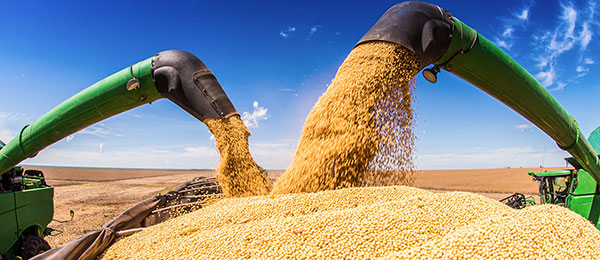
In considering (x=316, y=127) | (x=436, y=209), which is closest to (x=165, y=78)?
(x=316, y=127)

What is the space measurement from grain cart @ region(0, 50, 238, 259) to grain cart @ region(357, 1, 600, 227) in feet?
5.85

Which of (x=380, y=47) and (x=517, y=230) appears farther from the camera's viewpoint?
(x=380, y=47)

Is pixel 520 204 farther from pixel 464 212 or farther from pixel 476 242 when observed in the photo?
pixel 476 242

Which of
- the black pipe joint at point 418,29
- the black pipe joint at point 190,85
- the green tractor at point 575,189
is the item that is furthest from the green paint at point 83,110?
the green tractor at point 575,189

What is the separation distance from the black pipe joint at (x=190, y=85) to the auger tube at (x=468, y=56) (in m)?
1.58

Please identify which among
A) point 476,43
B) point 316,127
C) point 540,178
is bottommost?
point 540,178

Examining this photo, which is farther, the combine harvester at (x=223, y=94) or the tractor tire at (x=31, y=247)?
the tractor tire at (x=31, y=247)

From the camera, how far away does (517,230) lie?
1.61 metres

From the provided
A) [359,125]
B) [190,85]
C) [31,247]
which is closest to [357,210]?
[359,125]

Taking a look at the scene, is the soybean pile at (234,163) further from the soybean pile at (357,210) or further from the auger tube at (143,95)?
the auger tube at (143,95)

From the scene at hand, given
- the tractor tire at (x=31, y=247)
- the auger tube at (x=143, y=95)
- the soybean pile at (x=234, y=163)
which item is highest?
the auger tube at (x=143, y=95)

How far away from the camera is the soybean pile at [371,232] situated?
5.07ft

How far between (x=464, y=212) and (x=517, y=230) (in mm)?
403

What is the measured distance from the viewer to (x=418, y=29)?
107 inches
